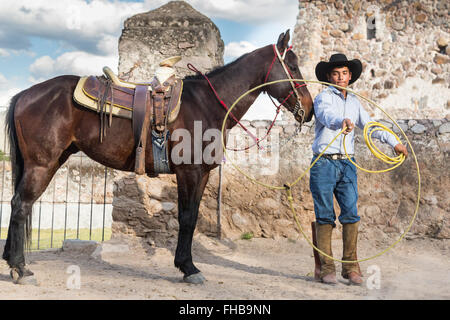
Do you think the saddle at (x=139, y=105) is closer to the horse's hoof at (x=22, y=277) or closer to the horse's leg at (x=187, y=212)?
the horse's leg at (x=187, y=212)

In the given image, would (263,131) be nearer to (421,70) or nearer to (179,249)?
(179,249)

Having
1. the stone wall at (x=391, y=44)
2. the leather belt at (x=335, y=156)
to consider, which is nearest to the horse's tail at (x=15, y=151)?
the leather belt at (x=335, y=156)

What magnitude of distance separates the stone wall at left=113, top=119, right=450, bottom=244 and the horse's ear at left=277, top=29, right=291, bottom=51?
2240 mm

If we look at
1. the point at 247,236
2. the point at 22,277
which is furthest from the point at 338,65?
the point at 22,277

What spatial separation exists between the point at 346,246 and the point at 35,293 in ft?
8.95

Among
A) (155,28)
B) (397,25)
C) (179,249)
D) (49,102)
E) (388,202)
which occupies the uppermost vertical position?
(397,25)

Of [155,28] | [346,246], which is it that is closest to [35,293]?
[346,246]

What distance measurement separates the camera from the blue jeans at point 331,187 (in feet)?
12.4

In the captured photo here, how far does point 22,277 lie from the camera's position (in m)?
3.57

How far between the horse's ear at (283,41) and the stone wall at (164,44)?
1841mm

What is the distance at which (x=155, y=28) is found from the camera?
567 centimetres

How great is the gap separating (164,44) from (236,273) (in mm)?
3199

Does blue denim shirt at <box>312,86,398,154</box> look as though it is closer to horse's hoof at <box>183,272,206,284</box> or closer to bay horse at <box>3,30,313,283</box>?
bay horse at <box>3,30,313,283</box>

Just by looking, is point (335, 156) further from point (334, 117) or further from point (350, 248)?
point (350, 248)
